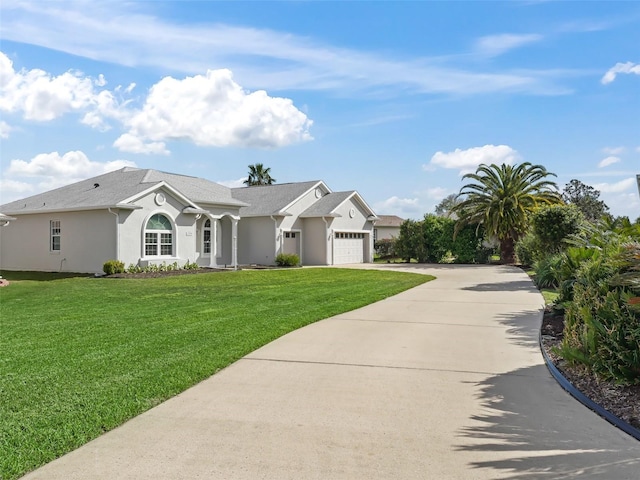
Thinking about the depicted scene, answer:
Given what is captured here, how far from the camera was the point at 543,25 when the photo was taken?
12.8 metres

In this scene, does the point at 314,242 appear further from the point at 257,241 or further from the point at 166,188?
the point at 166,188

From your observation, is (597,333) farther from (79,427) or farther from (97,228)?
(97,228)

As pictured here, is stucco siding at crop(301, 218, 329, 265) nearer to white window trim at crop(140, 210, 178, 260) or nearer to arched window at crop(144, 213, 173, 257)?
white window trim at crop(140, 210, 178, 260)

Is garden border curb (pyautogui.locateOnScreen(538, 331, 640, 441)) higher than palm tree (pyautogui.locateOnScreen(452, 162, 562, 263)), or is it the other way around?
palm tree (pyautogui.locateOnScreen(452, 162, 562, 263))

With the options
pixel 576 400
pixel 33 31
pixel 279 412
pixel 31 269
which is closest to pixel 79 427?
pixel 279 412

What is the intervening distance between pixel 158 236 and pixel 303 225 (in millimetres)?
10273

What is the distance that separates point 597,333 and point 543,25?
968 cm

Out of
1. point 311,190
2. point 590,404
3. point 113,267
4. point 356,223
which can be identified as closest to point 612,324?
point 590,404

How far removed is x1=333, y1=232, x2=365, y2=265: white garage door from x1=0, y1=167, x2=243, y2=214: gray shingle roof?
7025 millimetres

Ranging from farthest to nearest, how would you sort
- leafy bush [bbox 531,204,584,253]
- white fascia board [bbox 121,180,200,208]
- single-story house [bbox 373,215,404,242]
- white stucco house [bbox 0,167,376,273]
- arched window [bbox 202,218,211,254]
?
1. single-story house [bbox 373,215,404,242]
2. arched window [bbox 202,218,211,254]
3. white stucco house [bbox 0,167,376,273]
4. white fascia board [bbox 121,180,200,208]
5. leafy bush [bbox 531,204,584,253]

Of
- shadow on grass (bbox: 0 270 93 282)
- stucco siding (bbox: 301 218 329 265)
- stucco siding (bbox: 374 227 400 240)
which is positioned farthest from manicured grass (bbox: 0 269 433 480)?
stucco siding (bbox: 374 227 400 240)

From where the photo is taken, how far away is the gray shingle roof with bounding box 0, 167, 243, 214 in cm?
2297

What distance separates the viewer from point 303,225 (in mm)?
31484

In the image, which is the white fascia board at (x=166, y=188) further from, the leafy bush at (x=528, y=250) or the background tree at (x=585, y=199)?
the background tree at (x=585, y=199)
